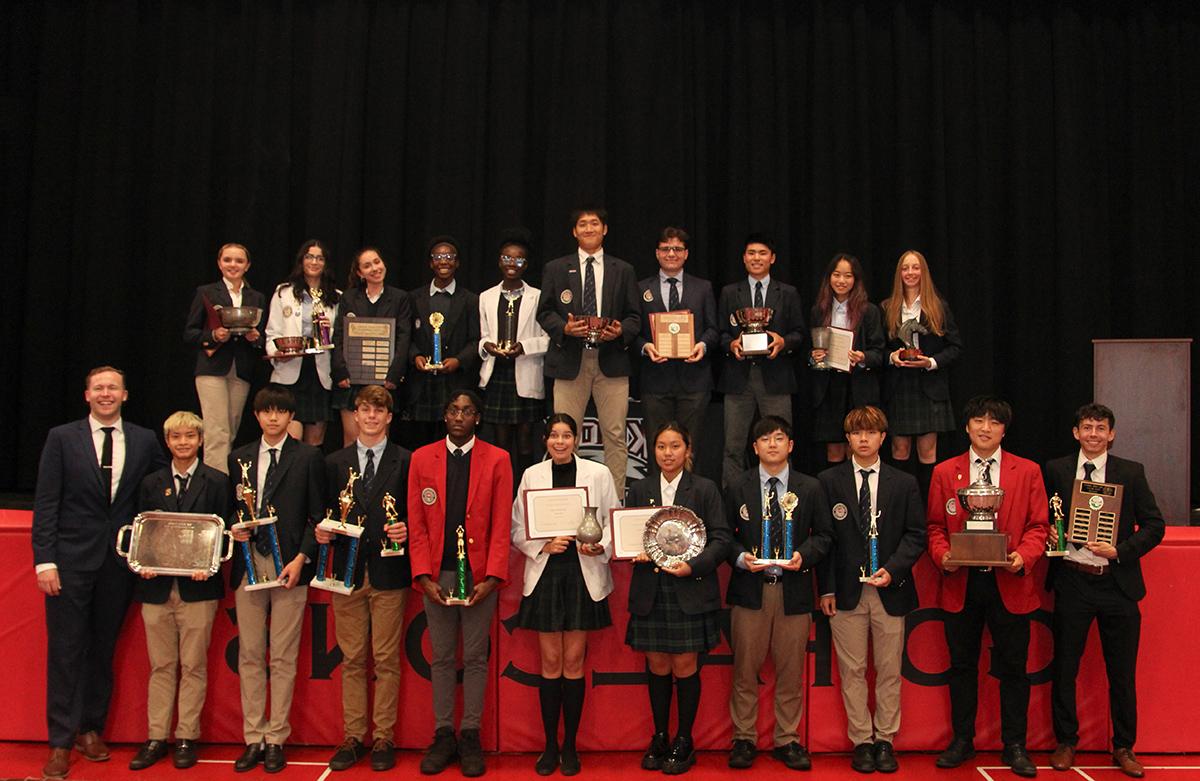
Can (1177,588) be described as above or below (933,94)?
below

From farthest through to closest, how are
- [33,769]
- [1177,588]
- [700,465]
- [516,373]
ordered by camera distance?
[700,465]
[516,373]
[1177,588]
[33,769]

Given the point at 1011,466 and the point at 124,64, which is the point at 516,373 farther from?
the point at 124,64

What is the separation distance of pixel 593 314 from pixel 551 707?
273cm

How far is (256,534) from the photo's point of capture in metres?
5.59

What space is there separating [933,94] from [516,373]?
4.87 metres

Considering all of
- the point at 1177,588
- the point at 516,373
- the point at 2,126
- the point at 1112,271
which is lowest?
the point at 1177,588

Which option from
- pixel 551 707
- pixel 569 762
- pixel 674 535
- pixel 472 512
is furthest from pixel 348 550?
pixel 674 535

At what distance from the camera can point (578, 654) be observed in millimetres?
5625

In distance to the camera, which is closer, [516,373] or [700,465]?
[516,373]

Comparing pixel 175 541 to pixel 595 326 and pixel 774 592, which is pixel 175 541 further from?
pixel 774 592

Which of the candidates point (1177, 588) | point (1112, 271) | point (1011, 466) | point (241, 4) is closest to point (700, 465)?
point (1011, 466)

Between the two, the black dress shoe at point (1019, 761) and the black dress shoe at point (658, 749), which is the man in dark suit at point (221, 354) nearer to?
the black dress shoe at point (658, 749)

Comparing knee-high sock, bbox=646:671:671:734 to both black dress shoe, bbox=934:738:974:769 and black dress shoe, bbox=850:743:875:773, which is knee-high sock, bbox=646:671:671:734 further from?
black dress shoe, bbox=934:738:974:769

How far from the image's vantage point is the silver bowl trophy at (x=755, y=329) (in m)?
7.17
